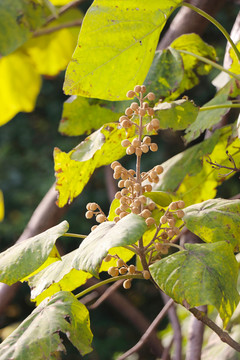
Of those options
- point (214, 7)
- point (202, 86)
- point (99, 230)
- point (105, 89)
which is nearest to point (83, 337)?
point (99, 230)

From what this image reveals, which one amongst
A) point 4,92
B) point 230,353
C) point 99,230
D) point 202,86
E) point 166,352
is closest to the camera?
point 99,230

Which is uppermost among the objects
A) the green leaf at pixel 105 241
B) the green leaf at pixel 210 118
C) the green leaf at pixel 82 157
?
the green leaf at pixel 105 241

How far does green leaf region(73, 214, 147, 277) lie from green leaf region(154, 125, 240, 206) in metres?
0.23

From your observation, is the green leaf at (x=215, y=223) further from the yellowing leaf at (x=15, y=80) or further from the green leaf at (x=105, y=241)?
the yellowing leaf at (x=15, y=80)

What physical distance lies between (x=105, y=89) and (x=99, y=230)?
14 centimetres

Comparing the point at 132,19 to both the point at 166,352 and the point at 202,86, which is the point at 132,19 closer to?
the point at 166,352

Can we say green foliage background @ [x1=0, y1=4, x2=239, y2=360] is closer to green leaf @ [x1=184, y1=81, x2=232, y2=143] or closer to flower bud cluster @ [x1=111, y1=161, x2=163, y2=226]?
green leaf @ [x1=184, y1=81, x2=232, y2=143]

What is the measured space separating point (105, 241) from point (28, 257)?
83 mm

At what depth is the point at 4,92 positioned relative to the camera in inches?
45.9

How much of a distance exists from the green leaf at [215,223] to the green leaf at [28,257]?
0.32 ft

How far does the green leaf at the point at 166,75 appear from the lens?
1.82 feet

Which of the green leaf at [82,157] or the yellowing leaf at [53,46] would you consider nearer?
the green leaf at [82,157]

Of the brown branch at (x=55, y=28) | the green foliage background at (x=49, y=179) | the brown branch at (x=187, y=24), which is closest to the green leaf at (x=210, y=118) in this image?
the brown branch at (x=187, y=24)

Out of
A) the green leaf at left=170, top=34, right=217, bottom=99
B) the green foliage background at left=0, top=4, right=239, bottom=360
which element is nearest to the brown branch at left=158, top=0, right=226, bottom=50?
the green leaf at left=170, top=34, right=217, bottom=99
